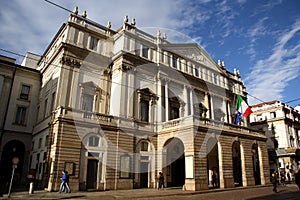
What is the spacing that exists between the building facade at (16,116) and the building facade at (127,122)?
1457 mm

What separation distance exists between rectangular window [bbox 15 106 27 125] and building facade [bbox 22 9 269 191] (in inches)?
79.7

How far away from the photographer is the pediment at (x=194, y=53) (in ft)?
104

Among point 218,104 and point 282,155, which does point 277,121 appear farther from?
point 218,104

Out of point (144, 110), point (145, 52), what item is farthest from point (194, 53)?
point (144, 110)

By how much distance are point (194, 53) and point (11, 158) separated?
26.6 metres

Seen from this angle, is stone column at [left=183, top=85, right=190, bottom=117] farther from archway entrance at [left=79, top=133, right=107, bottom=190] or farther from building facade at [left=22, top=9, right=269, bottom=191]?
archway entrance at [left=79, top=133, right=107, bottom=190]

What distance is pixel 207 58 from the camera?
36500 millimetres

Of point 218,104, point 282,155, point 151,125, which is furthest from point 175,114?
point 282,155

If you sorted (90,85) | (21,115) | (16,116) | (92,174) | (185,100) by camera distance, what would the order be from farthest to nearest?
(185,100), (21,115), (16,116), (90,85), (92,174)

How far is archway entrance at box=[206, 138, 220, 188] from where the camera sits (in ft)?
75.9

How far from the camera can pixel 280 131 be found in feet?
156

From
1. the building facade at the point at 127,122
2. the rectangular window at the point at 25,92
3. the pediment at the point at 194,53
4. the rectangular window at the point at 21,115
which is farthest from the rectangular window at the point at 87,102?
A: the pediment at the point at 194,53

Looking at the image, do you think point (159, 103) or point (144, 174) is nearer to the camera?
point (144, 174)

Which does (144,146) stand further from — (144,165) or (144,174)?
(144,174)
